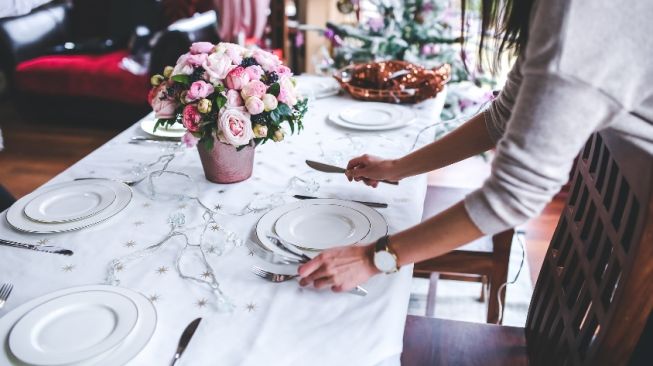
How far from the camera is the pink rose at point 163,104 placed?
1069 mm

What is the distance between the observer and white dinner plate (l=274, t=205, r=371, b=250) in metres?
0.91

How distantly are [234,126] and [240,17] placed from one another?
9.36ft

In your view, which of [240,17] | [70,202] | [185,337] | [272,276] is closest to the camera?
[185,337]

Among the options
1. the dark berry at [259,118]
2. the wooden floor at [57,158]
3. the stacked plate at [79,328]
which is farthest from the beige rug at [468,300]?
the stacked plate at [79,328]

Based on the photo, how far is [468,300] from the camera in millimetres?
2088

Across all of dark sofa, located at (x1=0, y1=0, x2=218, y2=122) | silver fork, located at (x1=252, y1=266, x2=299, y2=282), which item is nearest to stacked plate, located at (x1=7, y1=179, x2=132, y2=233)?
silver fork, located at (x1=252, y1=266, x2=299, y2=282)

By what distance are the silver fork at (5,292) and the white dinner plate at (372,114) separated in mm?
936

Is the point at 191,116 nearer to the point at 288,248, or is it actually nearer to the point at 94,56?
the point at 288,248

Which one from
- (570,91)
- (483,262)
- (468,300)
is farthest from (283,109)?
(468,300)

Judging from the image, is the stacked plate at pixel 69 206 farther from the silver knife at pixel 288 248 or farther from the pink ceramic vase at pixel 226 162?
the silver knife at pixel 288 248

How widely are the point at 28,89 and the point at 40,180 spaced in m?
1.09

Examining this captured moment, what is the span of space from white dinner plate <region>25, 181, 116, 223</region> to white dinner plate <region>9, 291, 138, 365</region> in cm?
29

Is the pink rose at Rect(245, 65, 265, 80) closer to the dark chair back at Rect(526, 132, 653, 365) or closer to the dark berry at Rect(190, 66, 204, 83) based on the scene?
the dark berry at Rect(190, 66, 204, 83)

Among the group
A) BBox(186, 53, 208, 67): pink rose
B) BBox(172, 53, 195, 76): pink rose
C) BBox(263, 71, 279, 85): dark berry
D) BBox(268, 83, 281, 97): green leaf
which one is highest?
BBox(186, 53, 208, 67): pink rose
